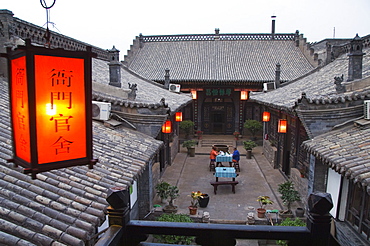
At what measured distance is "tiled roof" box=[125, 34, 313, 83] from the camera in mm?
23922

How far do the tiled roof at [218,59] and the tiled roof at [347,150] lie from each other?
15351 millimetres

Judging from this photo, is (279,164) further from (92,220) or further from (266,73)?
(92,220)

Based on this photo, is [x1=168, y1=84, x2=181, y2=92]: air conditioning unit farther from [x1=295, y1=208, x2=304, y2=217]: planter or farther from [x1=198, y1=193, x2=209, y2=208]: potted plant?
[x1=295, y1=208, x2=304, y2=217]: planter

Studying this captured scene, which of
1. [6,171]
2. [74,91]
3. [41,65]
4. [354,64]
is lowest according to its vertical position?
[6,171]

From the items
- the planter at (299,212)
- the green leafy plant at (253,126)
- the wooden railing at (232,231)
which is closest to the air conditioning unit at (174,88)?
the green leafy plant at (253,126)

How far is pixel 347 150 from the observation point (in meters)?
6.71

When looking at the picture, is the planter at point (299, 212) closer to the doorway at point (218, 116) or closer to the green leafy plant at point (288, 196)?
the green leafy plant at point (288, 196)

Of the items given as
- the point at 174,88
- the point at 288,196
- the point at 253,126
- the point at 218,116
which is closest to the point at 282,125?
the point at 288,196

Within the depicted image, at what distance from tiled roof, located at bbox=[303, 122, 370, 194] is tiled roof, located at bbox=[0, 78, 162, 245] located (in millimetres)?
4160

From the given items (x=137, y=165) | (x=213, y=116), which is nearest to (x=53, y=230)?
(x=137, y=165)

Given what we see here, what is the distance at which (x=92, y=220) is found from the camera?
3.54 metres

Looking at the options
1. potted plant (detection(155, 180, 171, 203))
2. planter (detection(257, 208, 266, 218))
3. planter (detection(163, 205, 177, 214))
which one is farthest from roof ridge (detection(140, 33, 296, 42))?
planter (detection(257, 208, 266, 218))

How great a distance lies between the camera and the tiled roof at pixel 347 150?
5551 mm

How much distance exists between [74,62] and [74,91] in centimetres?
35
